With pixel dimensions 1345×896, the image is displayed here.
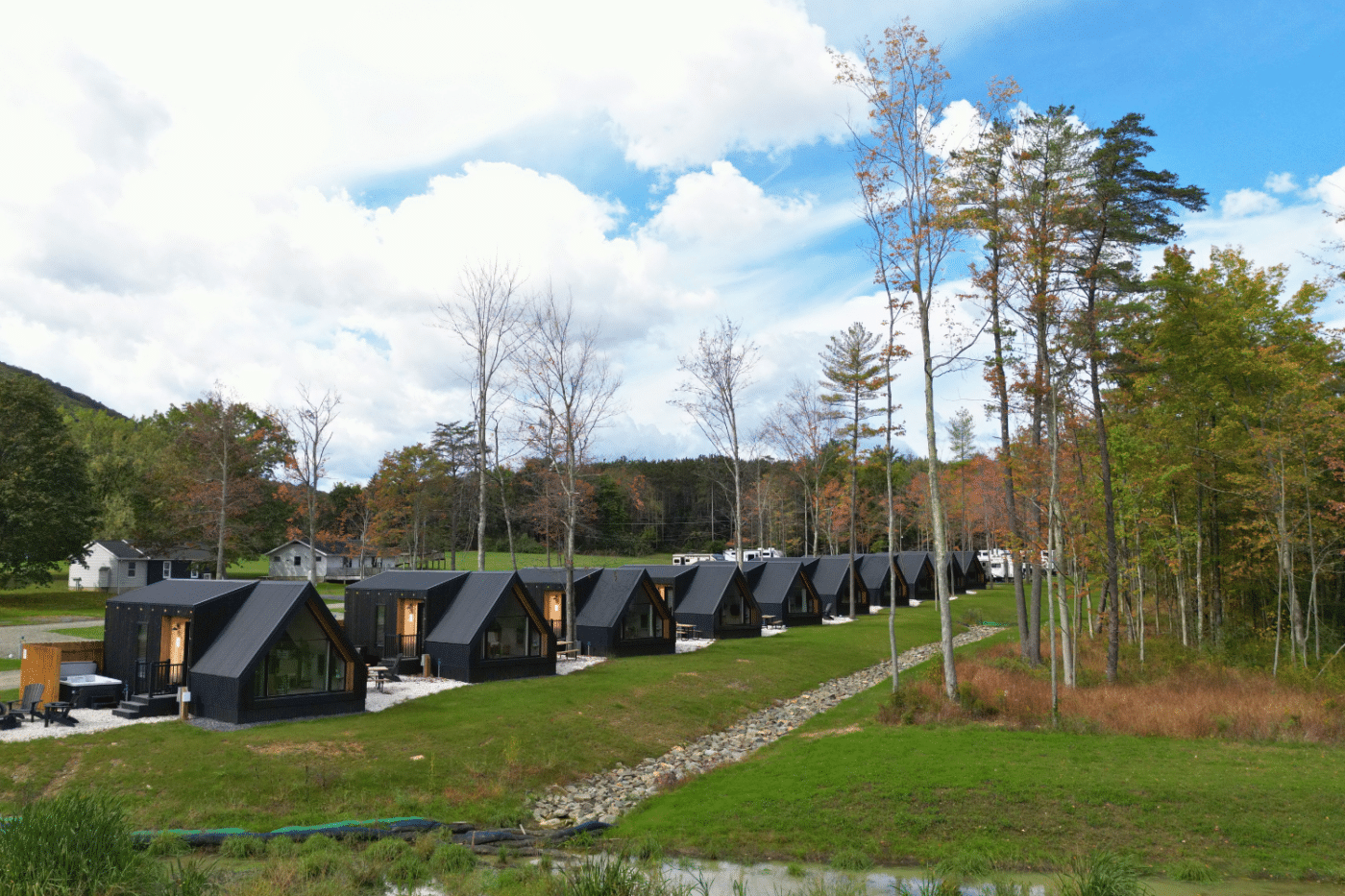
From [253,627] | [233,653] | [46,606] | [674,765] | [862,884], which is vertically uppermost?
[253,627]

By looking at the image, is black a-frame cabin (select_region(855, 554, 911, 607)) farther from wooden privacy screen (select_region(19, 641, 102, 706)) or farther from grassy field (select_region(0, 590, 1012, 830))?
wooden privacy screen (select_region(19, 641, 102, 706))

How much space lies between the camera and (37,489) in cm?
3688

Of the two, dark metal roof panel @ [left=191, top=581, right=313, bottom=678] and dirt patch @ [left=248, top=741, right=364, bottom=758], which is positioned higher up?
dark metal roof panel @ [left=191, top=581, right=313, bottom=678]

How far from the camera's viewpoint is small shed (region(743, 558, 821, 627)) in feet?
117

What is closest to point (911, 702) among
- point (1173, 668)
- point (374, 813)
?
point (1173, 668)

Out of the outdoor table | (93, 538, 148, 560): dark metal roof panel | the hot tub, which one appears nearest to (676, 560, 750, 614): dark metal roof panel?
the hot tub

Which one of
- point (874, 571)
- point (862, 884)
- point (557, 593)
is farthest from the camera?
point (874, 571)

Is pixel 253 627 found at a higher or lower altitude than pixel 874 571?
higher

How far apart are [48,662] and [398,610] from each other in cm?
802

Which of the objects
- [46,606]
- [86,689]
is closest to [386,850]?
[86,689]

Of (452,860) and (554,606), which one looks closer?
(452,860)

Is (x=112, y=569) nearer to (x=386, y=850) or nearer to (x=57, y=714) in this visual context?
(x=57, y=714)

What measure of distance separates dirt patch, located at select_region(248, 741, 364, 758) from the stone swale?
12.2ft

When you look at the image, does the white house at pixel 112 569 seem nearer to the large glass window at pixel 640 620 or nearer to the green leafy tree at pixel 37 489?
the green leafy tree at pixel 37 489
